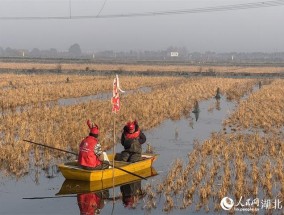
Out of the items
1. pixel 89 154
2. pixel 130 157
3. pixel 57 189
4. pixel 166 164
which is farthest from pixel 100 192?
pixel 166 164

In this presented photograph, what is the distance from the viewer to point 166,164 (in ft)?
45.0

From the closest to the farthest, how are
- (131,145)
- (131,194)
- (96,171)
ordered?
1. (131,194)
2. (96,171)
3. (131,145)

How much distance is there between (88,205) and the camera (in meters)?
9.79

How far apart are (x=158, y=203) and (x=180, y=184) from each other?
1.29 m

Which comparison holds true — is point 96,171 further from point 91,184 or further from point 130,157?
point 130,157

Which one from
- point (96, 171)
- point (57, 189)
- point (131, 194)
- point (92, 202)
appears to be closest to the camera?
point (92, 202)

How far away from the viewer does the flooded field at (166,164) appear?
987 cm

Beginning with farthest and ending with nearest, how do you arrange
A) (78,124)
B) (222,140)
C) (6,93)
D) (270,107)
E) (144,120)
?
(6,93), (270,107), (144,120), (78,124), (222,140)

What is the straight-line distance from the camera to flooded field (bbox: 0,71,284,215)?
9.87m

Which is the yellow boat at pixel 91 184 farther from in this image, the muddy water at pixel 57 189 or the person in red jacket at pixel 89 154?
the person in red jacket at pixel 89 154

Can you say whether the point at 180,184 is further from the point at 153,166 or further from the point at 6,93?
the point at 6,93

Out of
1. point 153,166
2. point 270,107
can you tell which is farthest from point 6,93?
point 153,166

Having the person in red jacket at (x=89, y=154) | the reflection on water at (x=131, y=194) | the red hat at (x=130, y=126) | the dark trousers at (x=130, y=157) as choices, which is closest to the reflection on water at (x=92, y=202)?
the reflection on water at (x=131, y=194)

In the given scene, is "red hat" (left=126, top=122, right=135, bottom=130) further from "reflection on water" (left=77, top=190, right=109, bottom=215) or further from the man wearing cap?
"reflection on water" (left=77, top=190, right=109, bottom=215)
